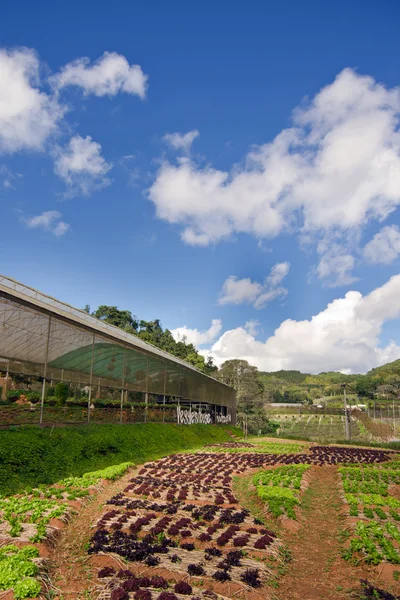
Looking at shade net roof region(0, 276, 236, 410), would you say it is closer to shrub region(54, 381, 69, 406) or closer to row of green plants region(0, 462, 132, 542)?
shrub region(54, 381, 69, 406)

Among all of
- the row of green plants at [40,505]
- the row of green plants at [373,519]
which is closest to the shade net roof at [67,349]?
the row of green plants at [40,505]

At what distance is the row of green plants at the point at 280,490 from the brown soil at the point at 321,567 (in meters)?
0.54

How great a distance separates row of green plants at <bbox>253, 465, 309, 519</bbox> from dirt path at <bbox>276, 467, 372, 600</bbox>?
0.51 meters

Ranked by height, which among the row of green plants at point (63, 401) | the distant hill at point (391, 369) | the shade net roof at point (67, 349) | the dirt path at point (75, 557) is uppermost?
the distant hill at point (391, 369)

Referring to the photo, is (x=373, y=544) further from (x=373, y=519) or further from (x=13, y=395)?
(x=13, y=395)

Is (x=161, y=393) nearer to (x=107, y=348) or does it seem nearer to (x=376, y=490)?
(x=107, y=348)

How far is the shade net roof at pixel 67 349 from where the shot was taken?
19406 millimetres

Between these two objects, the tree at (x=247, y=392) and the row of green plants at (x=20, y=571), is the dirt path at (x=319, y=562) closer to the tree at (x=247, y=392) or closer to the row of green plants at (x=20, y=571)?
the row of green plants at (x=20, y=571)

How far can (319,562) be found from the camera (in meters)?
9.71

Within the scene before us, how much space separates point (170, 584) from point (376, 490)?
42.7 ft

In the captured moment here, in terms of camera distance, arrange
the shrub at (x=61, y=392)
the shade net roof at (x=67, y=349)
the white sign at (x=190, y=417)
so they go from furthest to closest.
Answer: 1. the white sign at (x=190, y=417)
2. the shrub at (x=61, y=392)
3. the shade net roof at (x=67, y=349)

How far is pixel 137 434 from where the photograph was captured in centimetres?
2620

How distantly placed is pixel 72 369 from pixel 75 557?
17.2 meters

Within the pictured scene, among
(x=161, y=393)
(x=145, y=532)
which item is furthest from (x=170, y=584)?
(x=161, y=393)
